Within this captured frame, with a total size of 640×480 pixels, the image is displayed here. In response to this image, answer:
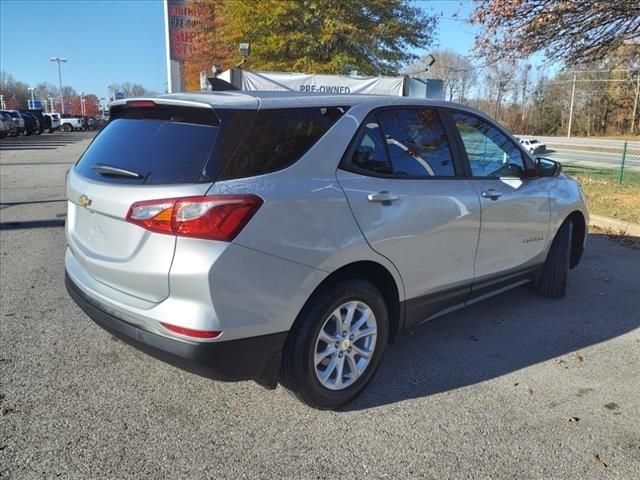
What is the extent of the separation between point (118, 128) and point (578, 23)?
7.74 metres

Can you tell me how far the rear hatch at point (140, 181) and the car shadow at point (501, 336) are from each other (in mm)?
1453

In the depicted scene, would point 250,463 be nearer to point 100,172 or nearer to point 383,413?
point 383,413

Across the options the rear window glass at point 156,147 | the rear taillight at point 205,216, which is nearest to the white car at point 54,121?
the rear window glass at point 156,147

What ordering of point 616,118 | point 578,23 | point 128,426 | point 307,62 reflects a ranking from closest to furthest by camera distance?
point 128,426 < point 578,23 < point 307,62 < point 616,118

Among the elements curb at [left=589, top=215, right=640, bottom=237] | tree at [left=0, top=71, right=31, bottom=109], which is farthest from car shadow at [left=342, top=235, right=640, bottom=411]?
tree at [left=0, top=71, right=31, bottom=109]

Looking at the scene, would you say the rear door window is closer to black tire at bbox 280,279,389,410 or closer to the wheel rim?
black tire at bbox 280,279,389,410

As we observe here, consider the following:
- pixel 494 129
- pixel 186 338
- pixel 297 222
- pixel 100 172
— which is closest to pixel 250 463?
pixel 186 338

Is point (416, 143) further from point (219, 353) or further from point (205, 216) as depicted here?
point (219, 353)

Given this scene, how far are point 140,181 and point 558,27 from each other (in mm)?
Result: 7838

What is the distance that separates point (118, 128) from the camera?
319 cm

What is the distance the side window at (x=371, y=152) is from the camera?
308 centimetres

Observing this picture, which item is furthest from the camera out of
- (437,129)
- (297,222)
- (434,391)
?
(437,129)

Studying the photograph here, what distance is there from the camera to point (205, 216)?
2.45m

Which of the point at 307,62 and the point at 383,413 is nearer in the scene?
the point at 383,413
